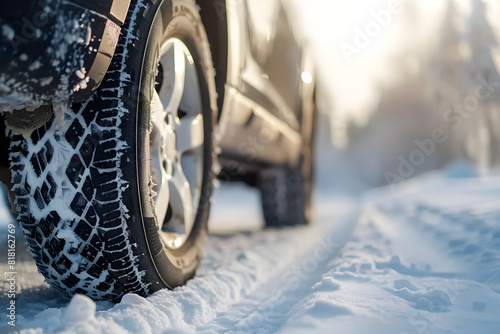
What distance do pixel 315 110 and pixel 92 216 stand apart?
340 cm

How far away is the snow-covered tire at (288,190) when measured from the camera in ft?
12.3

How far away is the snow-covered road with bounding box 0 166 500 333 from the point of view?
3.37ft

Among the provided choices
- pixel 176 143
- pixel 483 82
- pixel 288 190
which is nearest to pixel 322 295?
pixel 176 143

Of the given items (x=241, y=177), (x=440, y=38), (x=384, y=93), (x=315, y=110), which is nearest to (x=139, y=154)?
(x=241, y=177)

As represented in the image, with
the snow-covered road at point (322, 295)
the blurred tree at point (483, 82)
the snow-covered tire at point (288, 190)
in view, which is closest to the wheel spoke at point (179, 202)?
the snow-covered road at point (322, 295)

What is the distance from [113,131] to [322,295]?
79 centimetres

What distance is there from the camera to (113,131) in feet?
3.59

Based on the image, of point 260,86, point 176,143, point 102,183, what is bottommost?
point 102,183

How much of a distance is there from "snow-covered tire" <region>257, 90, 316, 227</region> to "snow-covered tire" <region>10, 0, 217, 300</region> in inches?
101

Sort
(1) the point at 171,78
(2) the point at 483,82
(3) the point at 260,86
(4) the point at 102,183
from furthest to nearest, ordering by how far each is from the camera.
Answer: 1. (2) the point at 483,82
2. (3) the point at 260,86
3. (1) the point at 171,78
4. (4) the point at 102,183

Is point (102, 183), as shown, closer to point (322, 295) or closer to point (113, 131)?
point (113, 131)

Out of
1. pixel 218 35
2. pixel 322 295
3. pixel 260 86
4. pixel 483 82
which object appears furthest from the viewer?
pixel 483 82

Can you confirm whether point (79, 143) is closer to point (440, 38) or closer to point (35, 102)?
point (35, 102)

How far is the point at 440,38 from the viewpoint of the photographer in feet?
45.8
